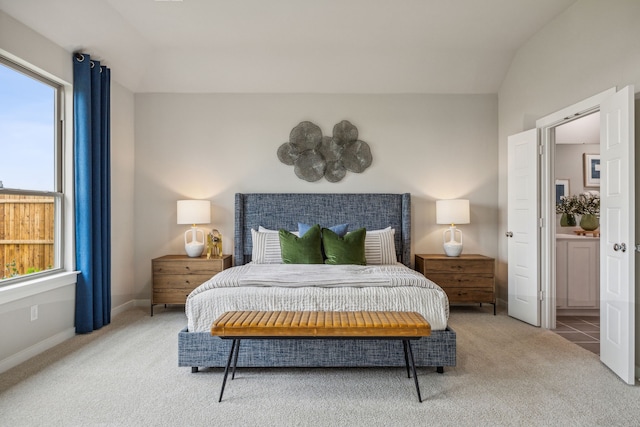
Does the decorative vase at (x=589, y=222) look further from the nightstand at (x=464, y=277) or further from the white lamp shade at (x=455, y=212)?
the white lamp shade at (x=455, y=212)

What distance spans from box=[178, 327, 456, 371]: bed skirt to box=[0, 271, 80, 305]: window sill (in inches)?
51.8

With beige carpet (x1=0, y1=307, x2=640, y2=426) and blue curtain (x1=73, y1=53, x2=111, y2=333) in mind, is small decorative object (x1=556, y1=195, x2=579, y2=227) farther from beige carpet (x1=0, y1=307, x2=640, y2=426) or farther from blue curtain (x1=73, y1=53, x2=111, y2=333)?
blue curtain (x1=73, y1=53, x2=111, y2=333)

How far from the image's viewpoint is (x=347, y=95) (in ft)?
16.6

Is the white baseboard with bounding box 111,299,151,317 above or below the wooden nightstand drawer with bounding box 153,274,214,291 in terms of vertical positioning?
below

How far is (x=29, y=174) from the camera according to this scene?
3.38m

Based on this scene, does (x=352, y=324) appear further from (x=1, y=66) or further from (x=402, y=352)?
(x=1, y=66)

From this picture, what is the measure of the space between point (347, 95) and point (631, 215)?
3.29 meters

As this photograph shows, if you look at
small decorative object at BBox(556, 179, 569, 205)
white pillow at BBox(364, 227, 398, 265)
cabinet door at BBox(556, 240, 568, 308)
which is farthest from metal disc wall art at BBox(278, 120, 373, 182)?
small decorative object at BBox(556, 179, 569, 205)

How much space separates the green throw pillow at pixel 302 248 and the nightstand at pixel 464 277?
1.29 meters

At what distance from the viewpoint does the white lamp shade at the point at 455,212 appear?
464cm

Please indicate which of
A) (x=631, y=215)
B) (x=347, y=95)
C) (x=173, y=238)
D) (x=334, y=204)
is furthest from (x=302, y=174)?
(x=631, y=215)

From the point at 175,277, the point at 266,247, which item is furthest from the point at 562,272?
the point at 175,277

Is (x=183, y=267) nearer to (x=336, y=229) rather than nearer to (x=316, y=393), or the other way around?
(x=336, y=229)

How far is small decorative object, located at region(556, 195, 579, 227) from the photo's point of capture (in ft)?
16.4
